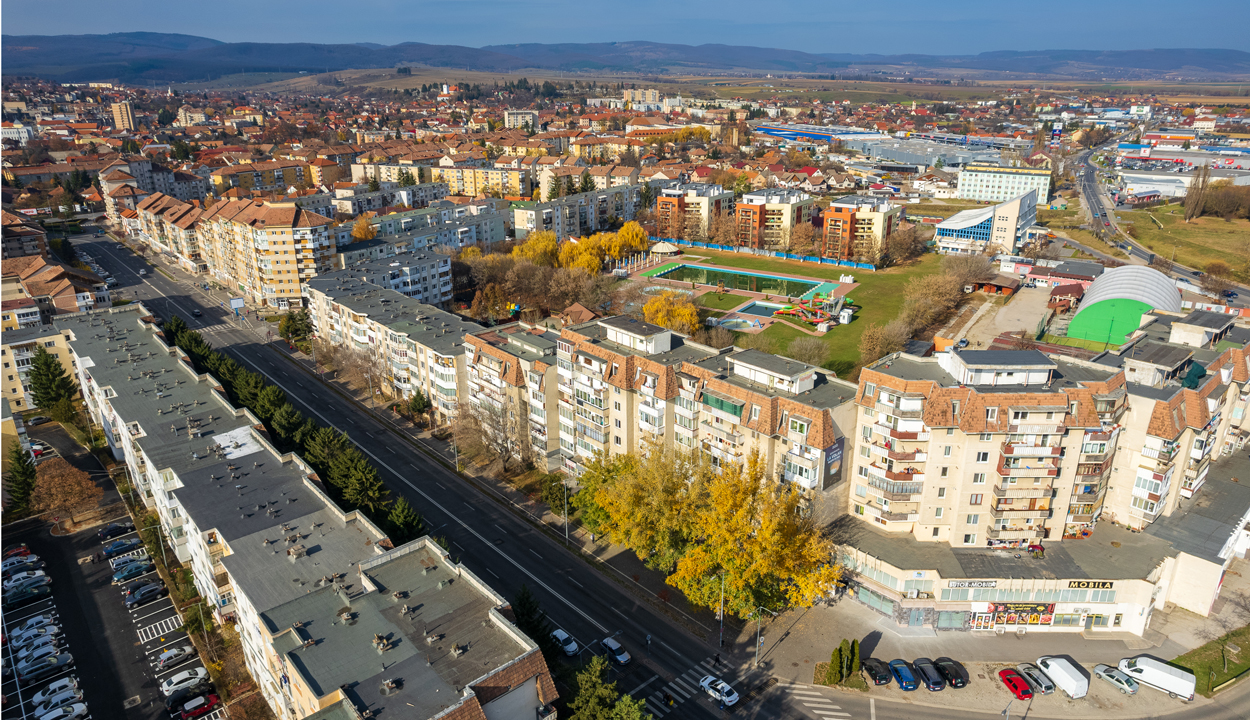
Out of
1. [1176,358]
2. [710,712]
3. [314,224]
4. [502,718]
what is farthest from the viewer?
[314,224]

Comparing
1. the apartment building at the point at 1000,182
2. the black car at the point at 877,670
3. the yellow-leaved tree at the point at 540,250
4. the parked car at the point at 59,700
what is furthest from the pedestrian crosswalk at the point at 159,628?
the apartment building at the point at 1000,182

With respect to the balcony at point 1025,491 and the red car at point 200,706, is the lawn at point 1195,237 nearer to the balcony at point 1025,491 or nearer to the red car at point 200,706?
the balcony at point 1025,491

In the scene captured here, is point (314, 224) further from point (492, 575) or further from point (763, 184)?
point (763, 184)

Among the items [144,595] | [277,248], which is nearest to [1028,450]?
[144,595]

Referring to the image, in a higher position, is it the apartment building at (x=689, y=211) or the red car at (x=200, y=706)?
the apartment building at (x=689, y=211)

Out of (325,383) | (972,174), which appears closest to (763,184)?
(972,174)

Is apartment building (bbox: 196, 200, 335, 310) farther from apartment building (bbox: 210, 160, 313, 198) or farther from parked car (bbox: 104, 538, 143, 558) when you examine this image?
apartment building (bbox: 210, 160, 313, 198)
